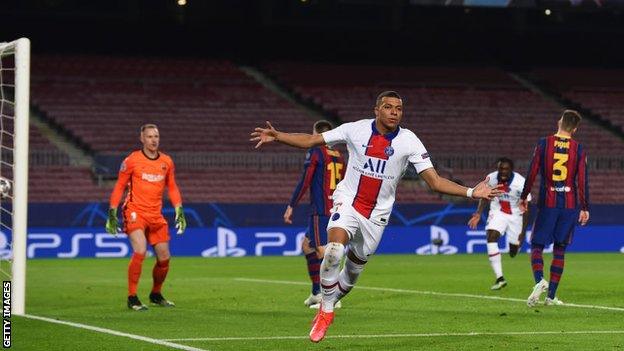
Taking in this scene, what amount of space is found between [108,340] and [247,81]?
1278 inches

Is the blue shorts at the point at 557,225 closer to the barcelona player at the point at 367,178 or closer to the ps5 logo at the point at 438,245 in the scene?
the barcelona player at the point at 367,178

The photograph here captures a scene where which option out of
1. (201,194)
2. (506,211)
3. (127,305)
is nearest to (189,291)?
(127,305)

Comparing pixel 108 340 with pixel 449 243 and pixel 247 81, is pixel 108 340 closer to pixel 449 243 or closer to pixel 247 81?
pixel 449 243

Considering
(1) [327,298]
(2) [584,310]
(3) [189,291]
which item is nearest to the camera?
(1) [327,298]

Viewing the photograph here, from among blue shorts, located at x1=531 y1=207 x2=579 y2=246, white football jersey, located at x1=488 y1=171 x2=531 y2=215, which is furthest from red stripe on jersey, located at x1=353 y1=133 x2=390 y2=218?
white football jersey, located at x1=488 y1=171 x2=531 y2=215

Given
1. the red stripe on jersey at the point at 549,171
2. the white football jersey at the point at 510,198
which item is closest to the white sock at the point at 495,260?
the white football jersey at the point at 510,198

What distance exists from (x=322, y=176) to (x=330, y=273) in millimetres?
4378

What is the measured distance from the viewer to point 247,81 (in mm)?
43781

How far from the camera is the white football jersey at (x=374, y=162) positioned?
11.8m

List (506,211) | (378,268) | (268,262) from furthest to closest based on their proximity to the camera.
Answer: (268,262) < (378,268) < (506,211)

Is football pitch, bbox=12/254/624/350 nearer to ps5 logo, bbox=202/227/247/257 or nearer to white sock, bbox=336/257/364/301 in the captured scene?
white sock, bbox=336/257/364/301

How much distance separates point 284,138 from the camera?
11.1 m

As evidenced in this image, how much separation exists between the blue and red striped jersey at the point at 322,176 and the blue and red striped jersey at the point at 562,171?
2.29 meters

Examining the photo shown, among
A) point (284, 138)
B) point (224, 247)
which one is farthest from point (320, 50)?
point (284, 138)
